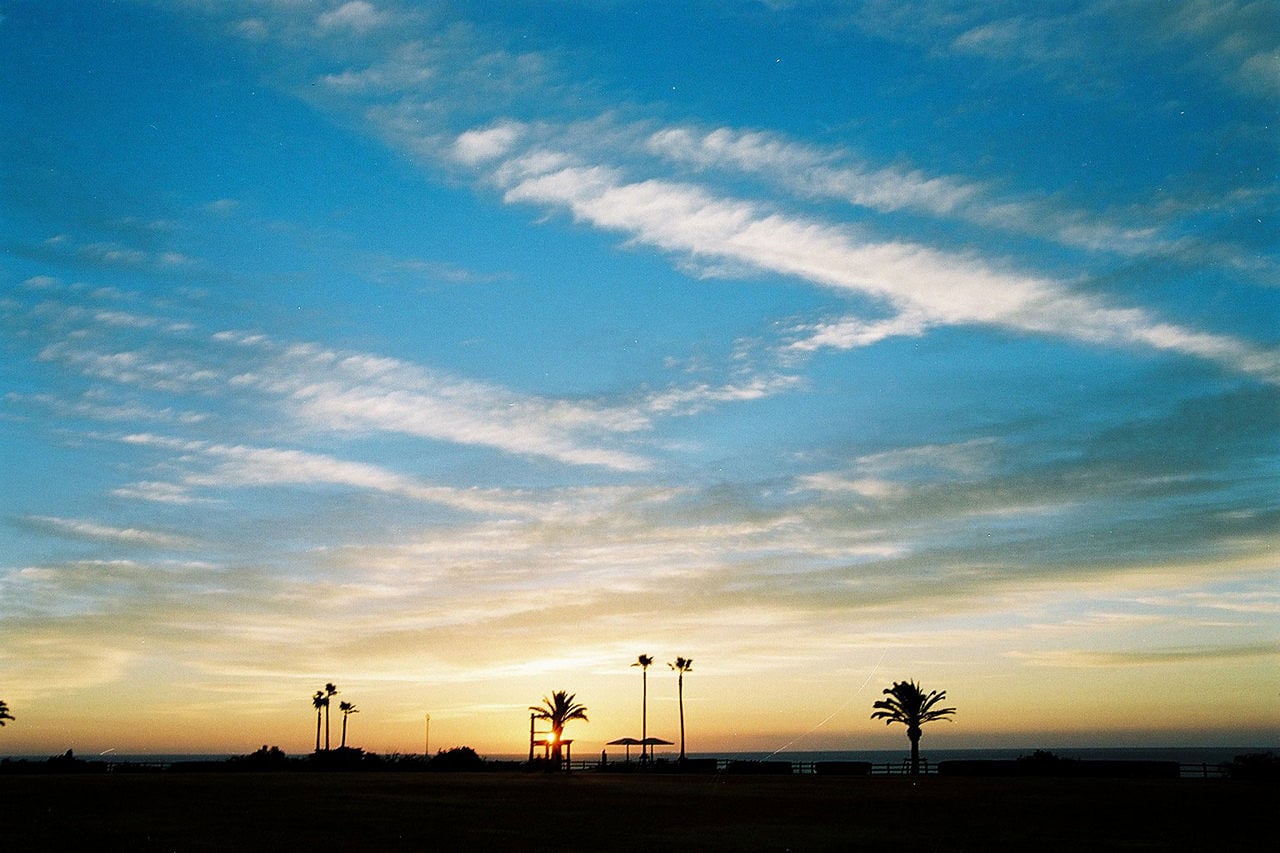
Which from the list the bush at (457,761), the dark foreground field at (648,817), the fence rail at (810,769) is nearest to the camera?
the dark foreground field at (648,817)

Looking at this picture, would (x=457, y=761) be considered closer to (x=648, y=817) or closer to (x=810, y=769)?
(x=810, y=769)

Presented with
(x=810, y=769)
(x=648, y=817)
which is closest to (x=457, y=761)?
(x=810, y=769)

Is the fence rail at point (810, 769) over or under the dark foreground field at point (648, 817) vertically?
under

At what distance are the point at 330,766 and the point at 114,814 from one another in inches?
2153

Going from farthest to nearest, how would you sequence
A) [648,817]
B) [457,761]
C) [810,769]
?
[457,761] → [810,769] → [648,817]

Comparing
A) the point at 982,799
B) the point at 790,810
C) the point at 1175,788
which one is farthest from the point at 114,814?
the point at 1175,788

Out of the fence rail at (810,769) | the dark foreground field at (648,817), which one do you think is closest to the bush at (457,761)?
the fence rail at (810,769)

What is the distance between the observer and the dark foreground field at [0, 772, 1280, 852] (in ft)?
85.2

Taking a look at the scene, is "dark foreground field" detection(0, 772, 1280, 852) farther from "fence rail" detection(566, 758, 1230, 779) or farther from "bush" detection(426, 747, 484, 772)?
"bush" detection(426, 747, 484, 772)

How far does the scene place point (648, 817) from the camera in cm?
3441

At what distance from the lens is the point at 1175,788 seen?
154ft

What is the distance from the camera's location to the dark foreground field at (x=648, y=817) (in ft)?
85.2

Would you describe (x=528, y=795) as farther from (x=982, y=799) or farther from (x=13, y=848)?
(x=13, y=848)

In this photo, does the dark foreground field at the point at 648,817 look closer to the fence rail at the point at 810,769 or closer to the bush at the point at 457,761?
the fence rail at the point at 810,769
